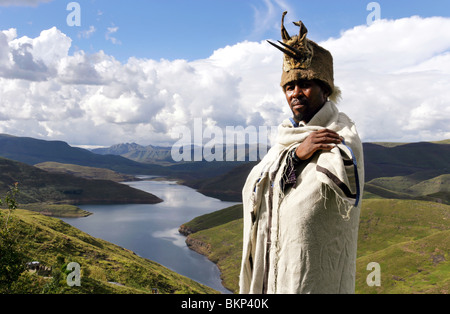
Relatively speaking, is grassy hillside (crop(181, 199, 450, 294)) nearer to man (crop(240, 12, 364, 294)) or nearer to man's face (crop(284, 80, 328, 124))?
man (crop(240, 12, 364, 294))

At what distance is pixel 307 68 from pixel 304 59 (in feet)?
0.35

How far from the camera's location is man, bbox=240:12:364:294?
308cm

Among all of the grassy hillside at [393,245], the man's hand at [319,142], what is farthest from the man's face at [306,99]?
the grassy hillside at [393,245]

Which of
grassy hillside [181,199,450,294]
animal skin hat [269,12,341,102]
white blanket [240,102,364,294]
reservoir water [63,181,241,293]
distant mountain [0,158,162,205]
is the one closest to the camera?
white blanket [240,102,364,294]

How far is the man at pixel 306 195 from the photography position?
308 cm

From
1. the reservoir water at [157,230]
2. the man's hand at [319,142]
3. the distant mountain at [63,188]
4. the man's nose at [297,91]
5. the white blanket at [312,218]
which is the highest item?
the man's nose at [297,91]

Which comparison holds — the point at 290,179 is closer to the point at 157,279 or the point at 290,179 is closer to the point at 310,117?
the point at 310,117

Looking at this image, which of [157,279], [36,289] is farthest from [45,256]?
[36,289]

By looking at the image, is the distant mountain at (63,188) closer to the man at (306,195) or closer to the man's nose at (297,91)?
the man at (306,195)

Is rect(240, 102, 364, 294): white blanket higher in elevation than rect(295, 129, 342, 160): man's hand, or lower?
lower

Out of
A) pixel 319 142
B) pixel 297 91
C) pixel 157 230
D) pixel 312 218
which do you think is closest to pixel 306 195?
pixel 312 218

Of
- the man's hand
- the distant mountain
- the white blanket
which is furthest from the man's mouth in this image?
the distant mountain

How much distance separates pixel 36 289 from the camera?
75.0ft
